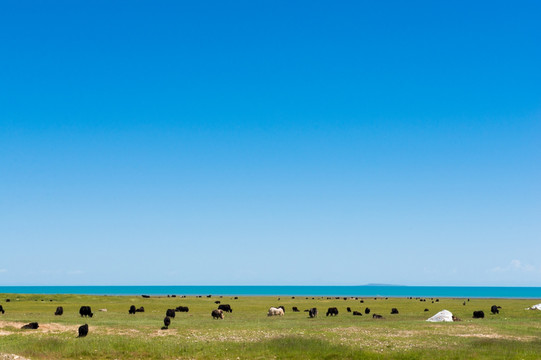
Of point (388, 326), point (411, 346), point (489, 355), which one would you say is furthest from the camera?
point (388, 326)

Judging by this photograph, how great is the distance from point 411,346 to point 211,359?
14171 millimetres

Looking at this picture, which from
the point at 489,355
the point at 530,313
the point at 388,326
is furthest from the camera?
the point at 530,313

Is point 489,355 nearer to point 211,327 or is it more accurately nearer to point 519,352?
point 519,352

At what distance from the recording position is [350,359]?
32.9m

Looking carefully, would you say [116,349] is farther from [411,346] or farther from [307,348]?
[411,346]

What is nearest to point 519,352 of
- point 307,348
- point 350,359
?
point 350,359

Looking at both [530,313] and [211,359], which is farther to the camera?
[530,313]

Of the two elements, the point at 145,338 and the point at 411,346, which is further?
the point at 145,338

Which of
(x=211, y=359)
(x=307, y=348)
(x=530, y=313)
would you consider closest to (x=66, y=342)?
(x=211, y=359)

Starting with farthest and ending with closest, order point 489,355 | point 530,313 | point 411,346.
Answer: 1. point 530,313
2. point 411,346
3. point 489,355

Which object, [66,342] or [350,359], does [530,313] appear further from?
[66,342]

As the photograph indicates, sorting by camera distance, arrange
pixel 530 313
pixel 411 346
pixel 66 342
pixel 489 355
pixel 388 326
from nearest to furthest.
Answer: pixel 489 355
pixel 411 346
pixel 66 342
pixel 388 326
pixel 530 313

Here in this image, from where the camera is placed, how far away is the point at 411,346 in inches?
1395

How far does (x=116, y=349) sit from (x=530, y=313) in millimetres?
59343
